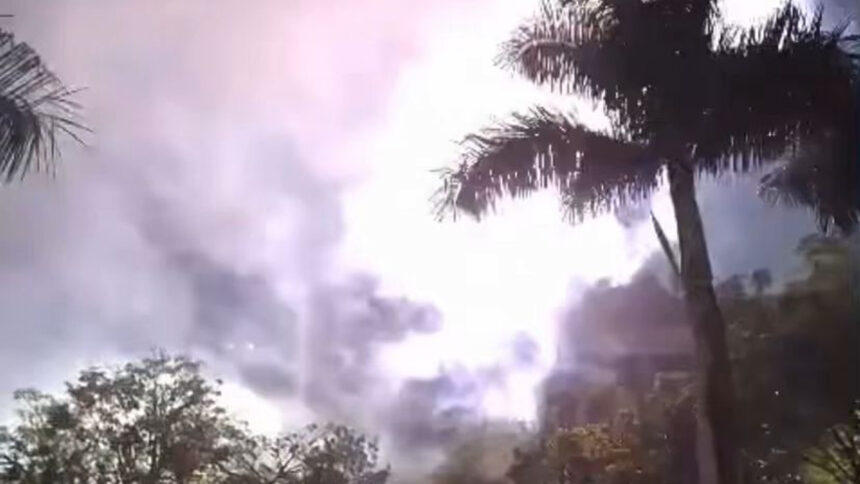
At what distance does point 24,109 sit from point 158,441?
977mm

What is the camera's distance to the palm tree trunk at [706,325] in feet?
8.97

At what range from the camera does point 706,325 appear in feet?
9.32

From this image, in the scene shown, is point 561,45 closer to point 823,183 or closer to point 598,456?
point 823,183

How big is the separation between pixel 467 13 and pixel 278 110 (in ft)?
2.00

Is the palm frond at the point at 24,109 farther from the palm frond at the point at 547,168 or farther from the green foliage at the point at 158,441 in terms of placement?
the palm frond at the point at 547,168

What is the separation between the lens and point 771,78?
9.70 feet

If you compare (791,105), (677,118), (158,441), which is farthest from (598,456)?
(158,441)

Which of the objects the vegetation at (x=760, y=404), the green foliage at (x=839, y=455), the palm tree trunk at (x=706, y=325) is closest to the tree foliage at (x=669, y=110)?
the palm tree trunk at (x=706, y=325)

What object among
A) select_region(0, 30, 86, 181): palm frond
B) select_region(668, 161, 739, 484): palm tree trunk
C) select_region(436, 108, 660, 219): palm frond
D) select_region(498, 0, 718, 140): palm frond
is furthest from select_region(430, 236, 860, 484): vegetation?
select_region(0, 30, 86, 181): palm frond

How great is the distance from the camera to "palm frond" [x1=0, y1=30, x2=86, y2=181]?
2404 millimetres

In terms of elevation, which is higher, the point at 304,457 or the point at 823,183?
the point at 823,183

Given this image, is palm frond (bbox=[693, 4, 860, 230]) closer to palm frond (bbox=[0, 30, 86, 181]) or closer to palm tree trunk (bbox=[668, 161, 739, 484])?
palm tree trunk (bbox=[668, 161, 739, 484])

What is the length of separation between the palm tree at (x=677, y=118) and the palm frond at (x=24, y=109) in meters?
1.06

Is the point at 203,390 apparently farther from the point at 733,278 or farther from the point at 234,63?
the point at 733,278
